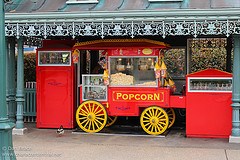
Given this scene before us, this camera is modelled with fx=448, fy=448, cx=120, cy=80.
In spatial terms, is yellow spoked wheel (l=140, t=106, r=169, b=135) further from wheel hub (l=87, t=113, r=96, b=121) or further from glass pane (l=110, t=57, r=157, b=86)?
wheel hub (l=87, t=113, r=96, b=121)

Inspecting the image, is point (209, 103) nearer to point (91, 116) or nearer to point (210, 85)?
point (210, 85)

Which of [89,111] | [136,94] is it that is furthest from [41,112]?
[136,94]

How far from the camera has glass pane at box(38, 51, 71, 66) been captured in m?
11.1

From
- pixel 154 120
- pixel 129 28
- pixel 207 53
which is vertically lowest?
pixel 154 120

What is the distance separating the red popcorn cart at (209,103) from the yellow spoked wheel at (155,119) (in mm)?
560

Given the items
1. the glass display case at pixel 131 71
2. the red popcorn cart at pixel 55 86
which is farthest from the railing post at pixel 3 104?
the red popcorn cart at pixel 55 86

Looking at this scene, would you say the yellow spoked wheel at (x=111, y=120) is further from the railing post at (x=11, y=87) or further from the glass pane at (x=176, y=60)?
the railing post at (x=11, y=87)

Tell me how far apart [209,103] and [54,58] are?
395 centimetres

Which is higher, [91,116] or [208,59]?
[208,59]

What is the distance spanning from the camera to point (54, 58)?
438 inches

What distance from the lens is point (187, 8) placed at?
925 cm

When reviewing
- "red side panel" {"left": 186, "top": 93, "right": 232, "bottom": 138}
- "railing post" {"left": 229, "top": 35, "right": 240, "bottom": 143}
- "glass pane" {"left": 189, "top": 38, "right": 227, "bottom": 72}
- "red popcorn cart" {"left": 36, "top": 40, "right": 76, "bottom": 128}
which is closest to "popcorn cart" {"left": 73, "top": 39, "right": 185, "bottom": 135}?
"red side panel" {"left": 186, "top": 93, "right": 232, "bottom": 138}

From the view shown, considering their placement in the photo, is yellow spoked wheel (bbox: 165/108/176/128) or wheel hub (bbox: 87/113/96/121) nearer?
wheel hub (bbox: 87/113/96/121)

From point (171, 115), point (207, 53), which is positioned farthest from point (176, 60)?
point (171, 115)
